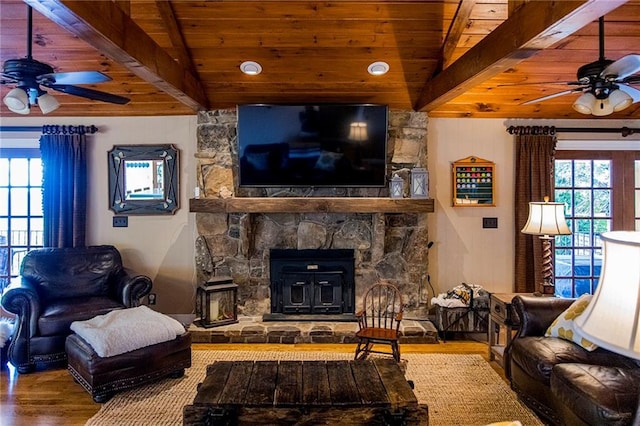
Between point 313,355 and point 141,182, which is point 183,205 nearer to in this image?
point 141,182

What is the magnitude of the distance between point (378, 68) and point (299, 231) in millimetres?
2009

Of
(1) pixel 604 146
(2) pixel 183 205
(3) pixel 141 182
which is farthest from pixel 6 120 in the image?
(1) pixel 604 146

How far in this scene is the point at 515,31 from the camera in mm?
2811

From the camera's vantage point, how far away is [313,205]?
486 centimetres

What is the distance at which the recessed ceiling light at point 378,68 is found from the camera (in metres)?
4.58

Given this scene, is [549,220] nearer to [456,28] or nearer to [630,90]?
[630,90]

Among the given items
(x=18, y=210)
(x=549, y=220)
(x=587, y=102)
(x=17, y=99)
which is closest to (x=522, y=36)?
(x=587, y=102)

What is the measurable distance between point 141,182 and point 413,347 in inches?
144

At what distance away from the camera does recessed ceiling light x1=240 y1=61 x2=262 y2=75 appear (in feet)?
15.0

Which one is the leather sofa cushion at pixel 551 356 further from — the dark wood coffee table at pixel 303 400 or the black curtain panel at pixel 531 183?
the black curtain panel at pixel 531 183

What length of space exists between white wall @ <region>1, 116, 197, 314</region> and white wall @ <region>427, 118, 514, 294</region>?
116 inches

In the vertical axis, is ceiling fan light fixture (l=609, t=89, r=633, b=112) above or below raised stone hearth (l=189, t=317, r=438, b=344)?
above

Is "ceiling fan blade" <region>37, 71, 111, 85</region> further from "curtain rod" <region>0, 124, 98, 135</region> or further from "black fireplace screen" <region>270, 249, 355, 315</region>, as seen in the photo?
"black fireplace screen" <region>270, 249, 355, 315</region>

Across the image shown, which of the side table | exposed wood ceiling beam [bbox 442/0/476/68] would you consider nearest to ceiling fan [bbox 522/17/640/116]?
exposed wood ceiling beam [bbox 442/0/476/68]
